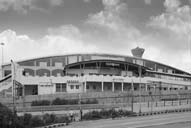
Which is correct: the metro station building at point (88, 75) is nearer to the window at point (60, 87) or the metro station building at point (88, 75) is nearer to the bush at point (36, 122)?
the window at point (60, 87)

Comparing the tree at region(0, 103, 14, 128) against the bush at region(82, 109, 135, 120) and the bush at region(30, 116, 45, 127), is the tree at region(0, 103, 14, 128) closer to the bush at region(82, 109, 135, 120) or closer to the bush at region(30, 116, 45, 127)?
the bush at region(30, 116, 45, 127)

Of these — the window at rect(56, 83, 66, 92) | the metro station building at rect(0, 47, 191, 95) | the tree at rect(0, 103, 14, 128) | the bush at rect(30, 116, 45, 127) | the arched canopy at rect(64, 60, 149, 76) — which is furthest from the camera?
the arched canopy at rect(64, 60, 149, 76)

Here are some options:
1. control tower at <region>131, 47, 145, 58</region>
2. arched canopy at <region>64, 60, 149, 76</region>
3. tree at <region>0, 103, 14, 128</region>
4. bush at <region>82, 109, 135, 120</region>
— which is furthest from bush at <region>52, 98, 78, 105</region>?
control tower at <region>131, 47, 145, 58</region>

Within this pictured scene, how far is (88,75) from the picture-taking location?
79938 millimetres

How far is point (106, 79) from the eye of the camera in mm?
81250

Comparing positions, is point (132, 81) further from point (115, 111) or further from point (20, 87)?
point (115, 111)

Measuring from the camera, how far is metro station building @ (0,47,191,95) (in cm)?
7794

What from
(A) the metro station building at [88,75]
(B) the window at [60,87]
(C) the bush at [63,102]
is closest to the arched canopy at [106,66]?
(A) the metro station building at [88,75]

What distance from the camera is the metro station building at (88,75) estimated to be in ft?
256

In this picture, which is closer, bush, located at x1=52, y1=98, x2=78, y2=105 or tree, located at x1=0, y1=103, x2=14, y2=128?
tree, located at x1=0, y1=103, x2=14, y2=128

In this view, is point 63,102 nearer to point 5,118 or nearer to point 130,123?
point 5,118

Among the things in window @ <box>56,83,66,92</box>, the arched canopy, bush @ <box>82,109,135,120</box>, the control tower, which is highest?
the control tower

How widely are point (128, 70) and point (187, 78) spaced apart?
117ft

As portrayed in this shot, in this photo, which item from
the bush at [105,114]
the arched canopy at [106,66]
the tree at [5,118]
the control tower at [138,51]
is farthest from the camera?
the control tower at [138,51]
